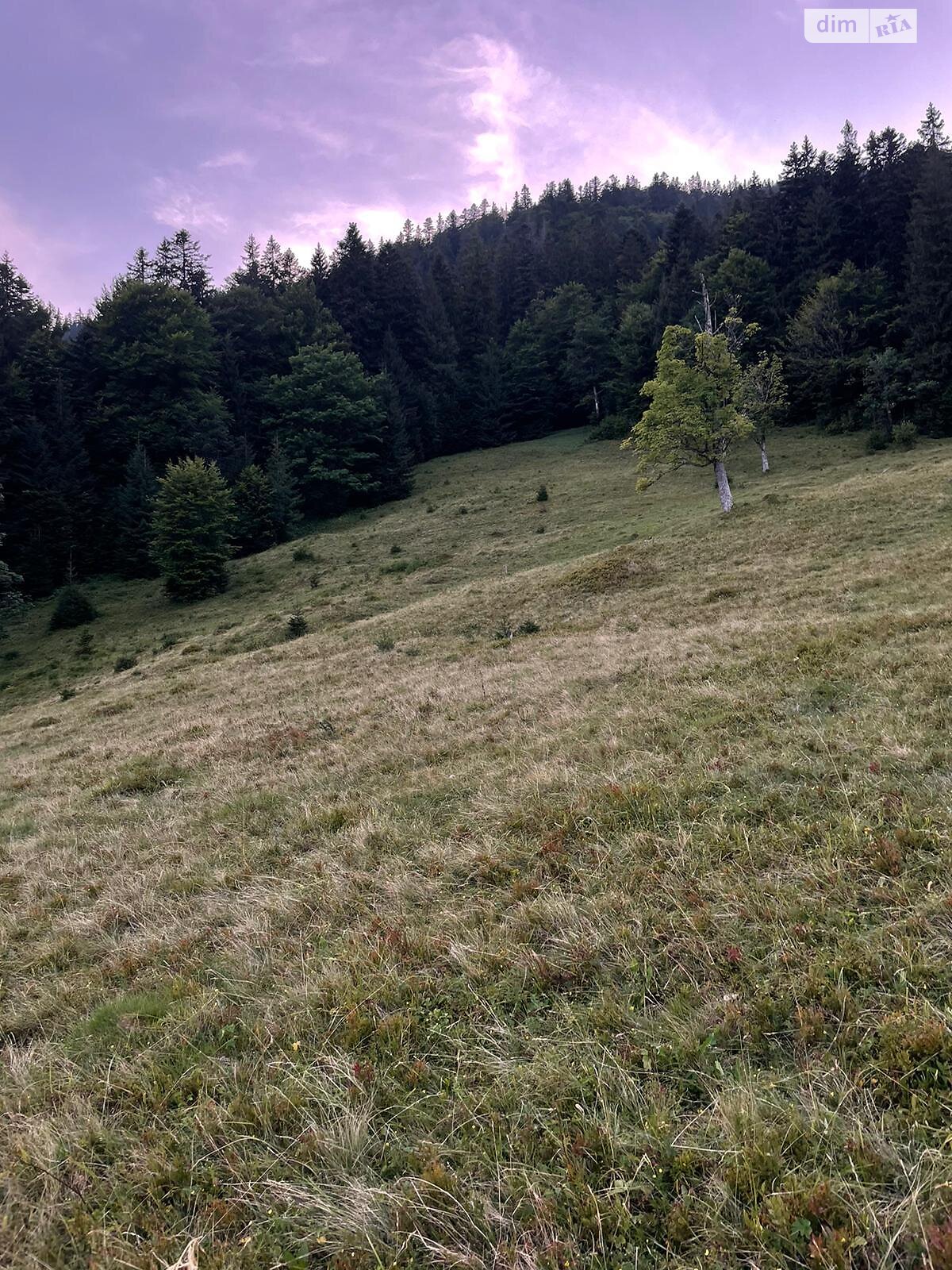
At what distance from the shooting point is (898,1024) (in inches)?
122

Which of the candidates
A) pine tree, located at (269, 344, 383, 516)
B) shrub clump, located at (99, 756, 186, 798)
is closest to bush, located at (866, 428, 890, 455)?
pine tree, located at (269, 344, 383, 516)

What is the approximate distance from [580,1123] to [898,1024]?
5.72 feet

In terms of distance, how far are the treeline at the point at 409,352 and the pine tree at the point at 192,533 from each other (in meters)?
2.01

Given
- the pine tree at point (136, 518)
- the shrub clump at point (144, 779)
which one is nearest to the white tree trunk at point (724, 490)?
the shrub clump at point (144, 779)

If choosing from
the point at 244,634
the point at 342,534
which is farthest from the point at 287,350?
the point at 244,634

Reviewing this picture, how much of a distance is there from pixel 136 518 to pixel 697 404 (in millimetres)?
42999

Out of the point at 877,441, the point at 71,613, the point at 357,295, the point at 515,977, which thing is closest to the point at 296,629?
the point at 71,613

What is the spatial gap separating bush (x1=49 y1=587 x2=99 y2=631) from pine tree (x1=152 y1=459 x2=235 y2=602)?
4852 mm

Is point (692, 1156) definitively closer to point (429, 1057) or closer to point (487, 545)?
point (429, 1057)

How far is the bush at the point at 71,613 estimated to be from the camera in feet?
121

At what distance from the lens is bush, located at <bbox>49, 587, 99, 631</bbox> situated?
1455 inches

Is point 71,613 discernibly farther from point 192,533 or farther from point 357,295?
point 357,295

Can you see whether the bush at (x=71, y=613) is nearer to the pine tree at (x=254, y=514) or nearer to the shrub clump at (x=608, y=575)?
the pine tree at (x=254, y=514)

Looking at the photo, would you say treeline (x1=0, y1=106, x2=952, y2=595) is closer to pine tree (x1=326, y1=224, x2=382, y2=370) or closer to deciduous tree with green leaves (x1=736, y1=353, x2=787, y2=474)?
pine tree (x1=326, y1=224, x2=382, y2=370)
